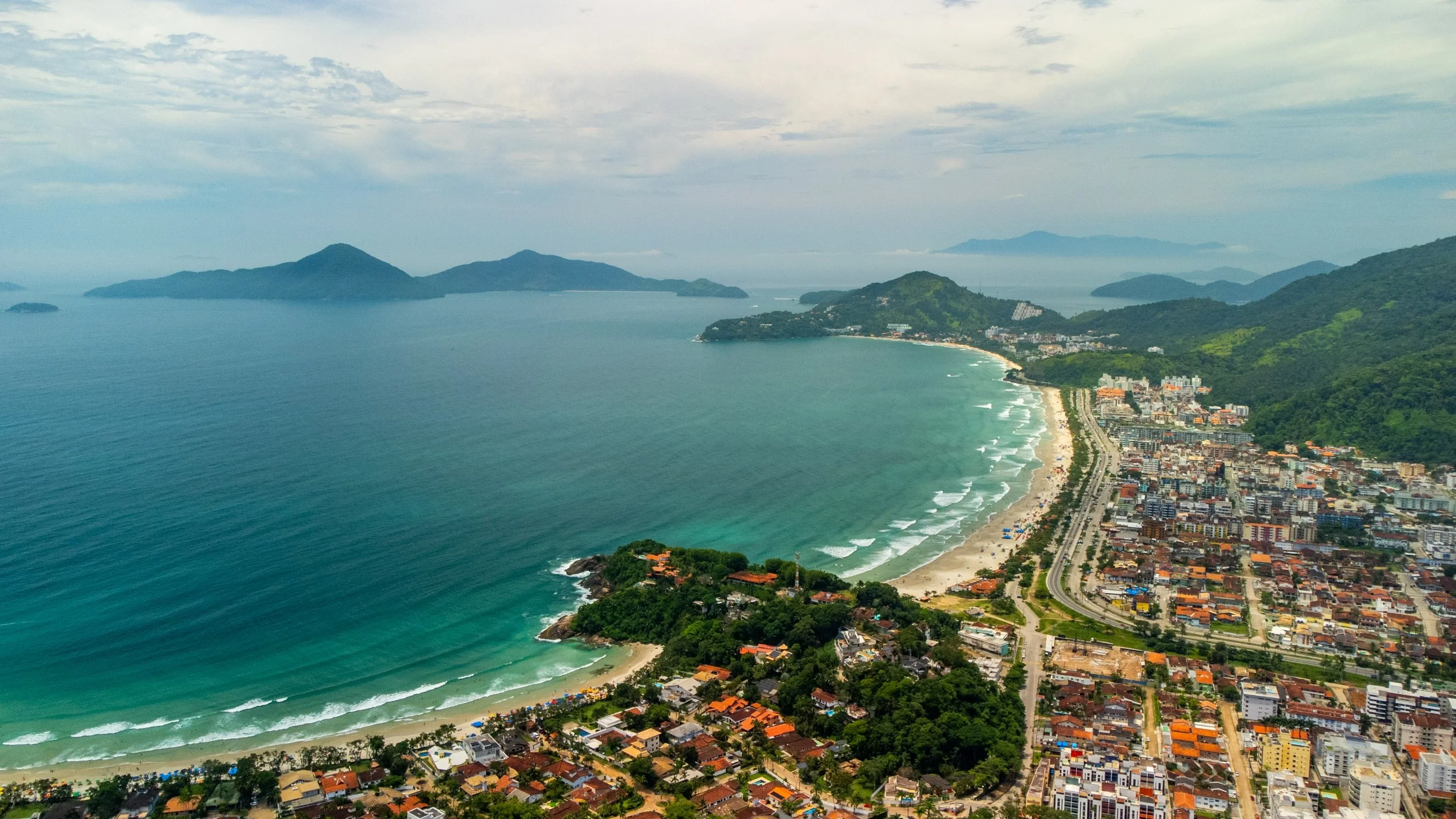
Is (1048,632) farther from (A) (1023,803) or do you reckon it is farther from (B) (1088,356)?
(B) (1088,356)

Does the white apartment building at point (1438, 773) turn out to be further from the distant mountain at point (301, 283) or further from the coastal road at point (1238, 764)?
the distant mountain at point (301, 283)

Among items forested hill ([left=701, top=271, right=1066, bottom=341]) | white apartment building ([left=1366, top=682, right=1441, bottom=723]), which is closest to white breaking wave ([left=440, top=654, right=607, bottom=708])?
white apartment building ([left=1366, top=682, right=1441, bottom=723])

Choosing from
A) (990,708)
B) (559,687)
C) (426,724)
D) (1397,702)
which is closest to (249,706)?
(426,724)

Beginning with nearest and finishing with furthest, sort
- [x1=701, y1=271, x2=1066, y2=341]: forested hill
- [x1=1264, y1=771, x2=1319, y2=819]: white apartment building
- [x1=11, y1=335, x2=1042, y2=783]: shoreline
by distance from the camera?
[x1=1264, y1=771, x2=1319, y2=819]: white apartment building < [x1=11, y1=335, x2=1042, y2=783]: shoreline < [x1=701, y1=271, x2=1066, y2=341]: forested hill

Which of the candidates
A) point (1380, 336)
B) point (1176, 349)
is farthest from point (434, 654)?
point (1176, 349)

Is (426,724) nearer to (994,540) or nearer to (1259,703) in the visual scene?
(1259,703)

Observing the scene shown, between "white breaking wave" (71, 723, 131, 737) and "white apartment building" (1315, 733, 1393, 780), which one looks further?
"white breaking wave" (71, 723, 131, 737)

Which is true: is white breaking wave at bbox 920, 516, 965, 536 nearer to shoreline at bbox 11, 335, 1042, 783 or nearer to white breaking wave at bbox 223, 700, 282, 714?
shoreline at bbox 11, 335, 1042, 783

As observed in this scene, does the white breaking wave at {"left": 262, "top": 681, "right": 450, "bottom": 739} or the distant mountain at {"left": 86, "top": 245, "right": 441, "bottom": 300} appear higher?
the distant mountain at {"left": 86, "top": 245, "right": 441, "bottom": 300}
